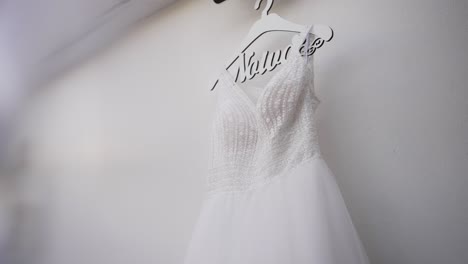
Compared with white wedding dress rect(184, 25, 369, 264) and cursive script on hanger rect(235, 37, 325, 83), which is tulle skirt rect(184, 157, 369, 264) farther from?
cursive script on hanger rect(235, 37, 325, 83)

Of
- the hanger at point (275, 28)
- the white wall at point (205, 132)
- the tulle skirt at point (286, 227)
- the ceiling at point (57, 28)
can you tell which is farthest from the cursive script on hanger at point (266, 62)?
the ceiling at point (57, 28)

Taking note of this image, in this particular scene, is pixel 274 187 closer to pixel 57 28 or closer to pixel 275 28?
pixel 275 28

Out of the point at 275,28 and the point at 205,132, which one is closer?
the point at 275,28

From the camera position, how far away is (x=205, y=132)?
879 mm

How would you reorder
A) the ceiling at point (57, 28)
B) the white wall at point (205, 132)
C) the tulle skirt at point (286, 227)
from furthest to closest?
the ceiling at point (57, 28) < the white wall at point (205, 132) < the tulle skirt at point (286, 227)

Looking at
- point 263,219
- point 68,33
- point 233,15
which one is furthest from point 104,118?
point 263,219

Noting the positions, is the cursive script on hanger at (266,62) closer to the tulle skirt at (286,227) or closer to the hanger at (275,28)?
the hanger at (275,28)

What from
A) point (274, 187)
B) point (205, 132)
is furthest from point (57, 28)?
point (274, 187)

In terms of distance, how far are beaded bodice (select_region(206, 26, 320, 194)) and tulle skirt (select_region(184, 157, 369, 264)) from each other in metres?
0.03

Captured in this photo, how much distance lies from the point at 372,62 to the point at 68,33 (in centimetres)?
127

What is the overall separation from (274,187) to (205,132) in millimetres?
413

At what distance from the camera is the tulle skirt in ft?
1.37

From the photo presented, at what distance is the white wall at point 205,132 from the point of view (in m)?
0.54

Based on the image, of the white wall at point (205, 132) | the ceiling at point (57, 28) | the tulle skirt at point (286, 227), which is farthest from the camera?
the ceiling at point (57, 28)
